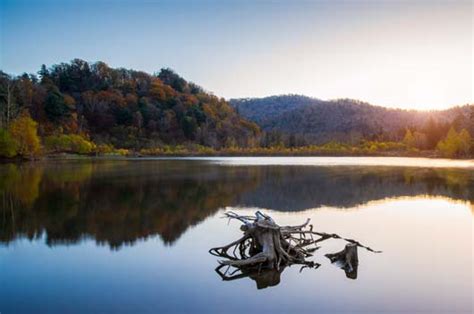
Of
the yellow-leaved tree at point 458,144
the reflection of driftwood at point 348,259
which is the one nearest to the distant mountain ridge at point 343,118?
the yellow-leaved tree at point 458,144

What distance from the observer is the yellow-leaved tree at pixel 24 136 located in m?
46.0

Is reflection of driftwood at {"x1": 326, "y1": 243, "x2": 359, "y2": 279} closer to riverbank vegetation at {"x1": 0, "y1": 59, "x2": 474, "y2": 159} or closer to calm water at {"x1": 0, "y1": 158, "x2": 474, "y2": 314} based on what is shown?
calm water at {"x1": 0, "y1": 158, "x2": 474, "y2": 314}

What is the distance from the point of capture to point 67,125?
76875 mm

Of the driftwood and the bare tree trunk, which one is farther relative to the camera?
the bare tree trunk

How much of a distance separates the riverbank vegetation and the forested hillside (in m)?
0.22

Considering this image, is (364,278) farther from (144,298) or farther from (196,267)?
(144,298)

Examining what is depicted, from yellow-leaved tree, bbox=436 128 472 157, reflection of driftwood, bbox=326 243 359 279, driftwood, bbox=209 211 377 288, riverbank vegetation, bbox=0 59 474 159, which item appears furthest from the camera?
riverbank vegetation, bbox=0 59 474 159

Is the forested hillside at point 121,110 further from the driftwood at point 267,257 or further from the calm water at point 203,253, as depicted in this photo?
the driftwood at point 267,257

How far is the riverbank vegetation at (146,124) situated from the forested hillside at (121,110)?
0.22 metres

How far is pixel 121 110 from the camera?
327 ft

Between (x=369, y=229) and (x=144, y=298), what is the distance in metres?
7.70

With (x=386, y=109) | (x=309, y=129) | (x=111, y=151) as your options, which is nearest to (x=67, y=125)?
(x=111, y=151)

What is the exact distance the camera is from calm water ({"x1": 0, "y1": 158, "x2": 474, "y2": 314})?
7238 millimetres

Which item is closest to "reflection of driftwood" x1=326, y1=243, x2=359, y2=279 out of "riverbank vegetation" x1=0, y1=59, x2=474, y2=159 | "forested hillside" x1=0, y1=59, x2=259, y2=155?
"riverbank vegetation" x1=0, y1=59, x2=474, y2=159
